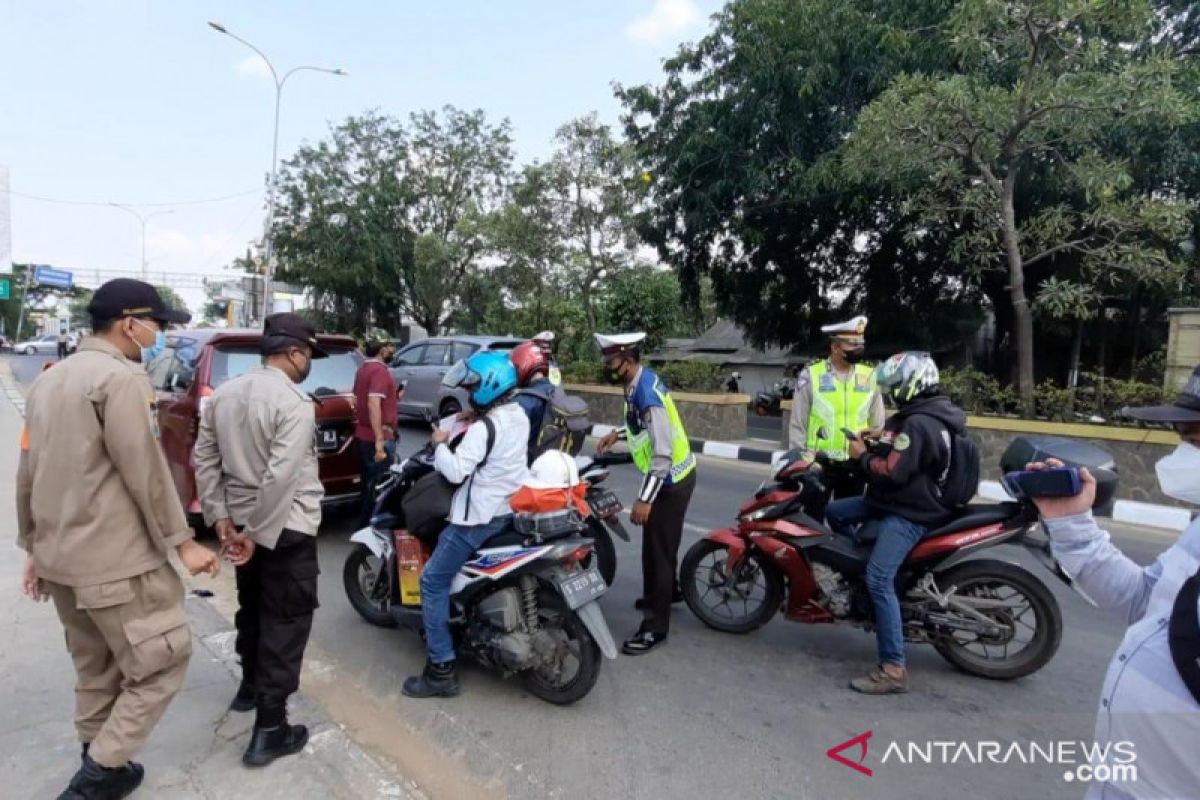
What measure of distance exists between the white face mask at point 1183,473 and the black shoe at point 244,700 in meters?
3.20

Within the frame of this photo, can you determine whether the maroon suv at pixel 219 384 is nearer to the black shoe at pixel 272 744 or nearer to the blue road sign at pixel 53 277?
the black shoe at pixel 272 744

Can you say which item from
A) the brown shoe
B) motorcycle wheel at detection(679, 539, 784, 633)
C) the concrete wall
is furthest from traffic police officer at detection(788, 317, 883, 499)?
the concrete wall

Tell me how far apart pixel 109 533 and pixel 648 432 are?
2.34 m

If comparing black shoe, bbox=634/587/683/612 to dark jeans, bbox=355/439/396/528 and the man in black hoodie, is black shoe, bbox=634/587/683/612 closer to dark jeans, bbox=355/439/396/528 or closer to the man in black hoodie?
the man in black hoodie

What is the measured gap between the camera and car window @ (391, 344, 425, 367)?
12.7 meters

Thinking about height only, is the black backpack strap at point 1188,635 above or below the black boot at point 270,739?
above

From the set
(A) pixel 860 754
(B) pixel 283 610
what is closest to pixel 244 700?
(B) pixel 283 610

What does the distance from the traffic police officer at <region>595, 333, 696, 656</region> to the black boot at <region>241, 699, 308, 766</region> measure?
170 centimetres

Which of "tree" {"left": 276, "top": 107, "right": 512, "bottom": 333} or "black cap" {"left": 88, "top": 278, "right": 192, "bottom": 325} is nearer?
"black cap" {"left": 88, "top": 278, "right": 192, "bottom": 325}

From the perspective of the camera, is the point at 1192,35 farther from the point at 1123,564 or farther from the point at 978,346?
the point at 1123,564

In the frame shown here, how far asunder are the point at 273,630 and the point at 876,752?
2394 millimetres

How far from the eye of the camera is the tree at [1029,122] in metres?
7.96

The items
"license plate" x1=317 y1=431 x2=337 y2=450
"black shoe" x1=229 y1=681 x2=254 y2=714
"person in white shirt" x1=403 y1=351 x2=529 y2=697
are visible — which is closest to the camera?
"black shoe" x1=229 y1=681 x2=254 y2=714

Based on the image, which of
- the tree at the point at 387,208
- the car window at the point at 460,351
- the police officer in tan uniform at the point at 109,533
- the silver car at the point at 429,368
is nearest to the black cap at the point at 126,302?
the police officer in tan uniform at the point at 109,533
